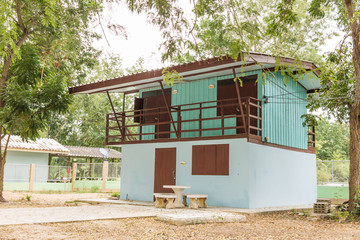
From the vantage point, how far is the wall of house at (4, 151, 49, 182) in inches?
905

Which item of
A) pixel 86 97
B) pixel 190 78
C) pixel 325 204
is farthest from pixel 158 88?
pixel 86 97

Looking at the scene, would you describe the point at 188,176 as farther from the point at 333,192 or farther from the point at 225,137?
the point at 333,192

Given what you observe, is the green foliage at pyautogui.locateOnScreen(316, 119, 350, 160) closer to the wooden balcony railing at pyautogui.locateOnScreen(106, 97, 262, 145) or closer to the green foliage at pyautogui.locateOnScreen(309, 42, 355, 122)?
the green foliage at pyautogui.locateOnScreen(309, 42, 355, 122)

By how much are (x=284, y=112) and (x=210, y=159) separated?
3.70 metres

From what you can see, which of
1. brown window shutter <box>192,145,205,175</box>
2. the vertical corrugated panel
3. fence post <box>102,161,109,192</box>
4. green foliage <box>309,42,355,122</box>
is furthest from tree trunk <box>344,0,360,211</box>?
fence post <box>102,161,109,192</box>

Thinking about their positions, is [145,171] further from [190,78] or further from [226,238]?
[226,238]

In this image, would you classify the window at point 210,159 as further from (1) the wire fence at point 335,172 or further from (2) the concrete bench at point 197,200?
(1) the wire fence at point 335,172

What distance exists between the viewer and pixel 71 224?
8375 millimetres

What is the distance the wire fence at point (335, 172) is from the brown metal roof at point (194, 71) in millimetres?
4851

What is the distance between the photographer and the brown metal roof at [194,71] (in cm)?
1188

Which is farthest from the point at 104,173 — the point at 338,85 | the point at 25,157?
the point at 338,85

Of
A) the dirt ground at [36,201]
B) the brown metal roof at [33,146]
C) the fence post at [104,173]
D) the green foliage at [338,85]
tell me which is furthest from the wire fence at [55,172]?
the green foliage at [338,85]

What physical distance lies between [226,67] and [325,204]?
5.02 metres

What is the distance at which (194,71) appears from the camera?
12.9 m
